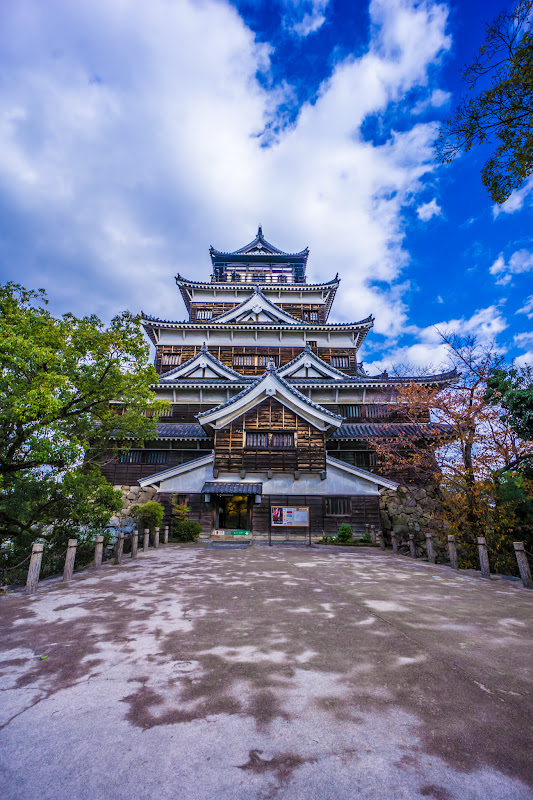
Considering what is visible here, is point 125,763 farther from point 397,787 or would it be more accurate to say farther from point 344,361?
point 344,361

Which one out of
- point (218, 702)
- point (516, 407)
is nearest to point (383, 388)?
point (516, 407)

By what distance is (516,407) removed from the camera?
392 inches

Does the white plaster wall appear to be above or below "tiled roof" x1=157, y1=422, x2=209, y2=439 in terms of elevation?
below

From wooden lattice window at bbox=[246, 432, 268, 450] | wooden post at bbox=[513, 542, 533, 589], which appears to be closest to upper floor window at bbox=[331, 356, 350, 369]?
wooden lattice window at bbox=[246, 432, 268, 450]

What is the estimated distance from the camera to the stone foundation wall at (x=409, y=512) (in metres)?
17.5

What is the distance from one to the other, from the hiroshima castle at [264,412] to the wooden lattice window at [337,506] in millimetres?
52

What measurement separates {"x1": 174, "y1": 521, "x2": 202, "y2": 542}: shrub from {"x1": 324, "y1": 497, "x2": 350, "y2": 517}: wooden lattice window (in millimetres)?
6664

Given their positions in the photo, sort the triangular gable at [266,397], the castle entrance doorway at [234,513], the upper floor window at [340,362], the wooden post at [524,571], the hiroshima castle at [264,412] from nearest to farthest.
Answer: the wooden post at [524,571] < the hiroshima castle at [264,412] < the triangular gable at [266,397] < the castle entrance doorway at [234,513] < the upper floor window at [340,362]

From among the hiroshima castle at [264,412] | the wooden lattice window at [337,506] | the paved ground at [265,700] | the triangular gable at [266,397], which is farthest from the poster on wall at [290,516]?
the paved ground at [265,700]

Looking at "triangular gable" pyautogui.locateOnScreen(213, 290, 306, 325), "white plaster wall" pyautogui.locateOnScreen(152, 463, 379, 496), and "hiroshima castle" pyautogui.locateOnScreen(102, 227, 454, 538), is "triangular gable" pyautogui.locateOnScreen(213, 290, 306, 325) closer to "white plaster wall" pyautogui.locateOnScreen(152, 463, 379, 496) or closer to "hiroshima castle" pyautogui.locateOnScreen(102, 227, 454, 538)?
"hiroshima castle" pyautogui.locateOnScreen(102, 227, 454, 538)

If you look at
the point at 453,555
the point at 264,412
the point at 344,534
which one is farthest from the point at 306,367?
the point at 453,555

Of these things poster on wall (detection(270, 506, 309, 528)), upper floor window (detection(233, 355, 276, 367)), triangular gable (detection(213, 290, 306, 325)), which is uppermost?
triangular gable (detection(213, 290, 306, 325))

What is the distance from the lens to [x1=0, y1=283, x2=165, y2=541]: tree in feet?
28.3

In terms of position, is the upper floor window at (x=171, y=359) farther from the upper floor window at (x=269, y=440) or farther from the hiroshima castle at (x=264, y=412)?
the upper floor window at (x=269, y=440)
